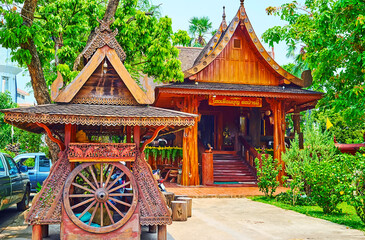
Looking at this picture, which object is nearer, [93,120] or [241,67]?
[93,120]

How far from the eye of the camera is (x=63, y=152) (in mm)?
6227

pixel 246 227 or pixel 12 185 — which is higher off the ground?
pixel 12 185

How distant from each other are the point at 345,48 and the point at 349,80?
1.54 metres

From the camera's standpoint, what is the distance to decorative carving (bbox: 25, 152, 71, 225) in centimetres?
568

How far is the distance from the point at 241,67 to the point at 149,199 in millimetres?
11046

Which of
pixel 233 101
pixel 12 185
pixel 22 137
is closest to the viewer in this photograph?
pixel 12 185

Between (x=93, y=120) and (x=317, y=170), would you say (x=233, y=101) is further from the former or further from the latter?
(x=93, y=120)

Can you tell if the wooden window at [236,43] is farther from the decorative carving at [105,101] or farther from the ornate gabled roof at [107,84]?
the decorative carving at [105,101]

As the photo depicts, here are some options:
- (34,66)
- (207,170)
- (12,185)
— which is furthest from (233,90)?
(12,185)

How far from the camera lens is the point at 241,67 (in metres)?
16.0

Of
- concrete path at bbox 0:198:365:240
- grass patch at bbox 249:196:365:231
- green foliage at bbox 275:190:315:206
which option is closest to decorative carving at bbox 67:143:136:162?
concrete path at bbox 0:198:365:240

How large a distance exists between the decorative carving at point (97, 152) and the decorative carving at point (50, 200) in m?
0.39

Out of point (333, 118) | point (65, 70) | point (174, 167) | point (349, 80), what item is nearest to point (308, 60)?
point (349, 80)

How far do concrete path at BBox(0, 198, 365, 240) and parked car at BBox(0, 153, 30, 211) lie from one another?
617 millimetres
